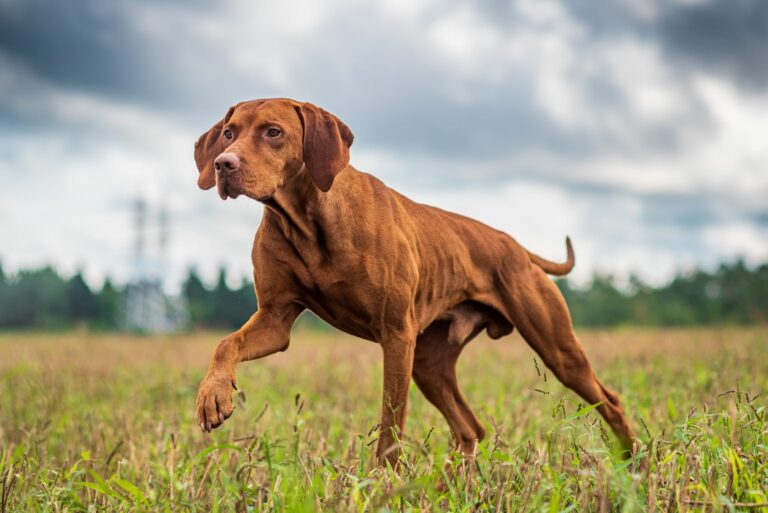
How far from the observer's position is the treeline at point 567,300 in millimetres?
54656

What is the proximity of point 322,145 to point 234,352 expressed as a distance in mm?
1141

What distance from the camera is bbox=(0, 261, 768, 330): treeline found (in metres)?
54.7

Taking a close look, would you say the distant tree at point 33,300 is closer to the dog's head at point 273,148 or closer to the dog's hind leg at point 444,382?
the dog's hind leg at point 444,382

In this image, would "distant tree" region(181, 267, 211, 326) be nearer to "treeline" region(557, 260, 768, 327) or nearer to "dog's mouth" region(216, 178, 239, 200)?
"treeline" region(557, 260, 768, 327)

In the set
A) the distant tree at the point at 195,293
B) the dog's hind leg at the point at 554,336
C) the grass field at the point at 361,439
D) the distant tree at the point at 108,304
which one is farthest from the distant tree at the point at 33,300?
the dog's hind leg at the point at 554,336

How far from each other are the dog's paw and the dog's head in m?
0.89

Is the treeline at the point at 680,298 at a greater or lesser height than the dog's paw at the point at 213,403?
greater

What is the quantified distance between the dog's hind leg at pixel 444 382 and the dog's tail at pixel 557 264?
34.1 inches

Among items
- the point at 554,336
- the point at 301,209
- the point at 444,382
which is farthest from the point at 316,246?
the point at 554,336

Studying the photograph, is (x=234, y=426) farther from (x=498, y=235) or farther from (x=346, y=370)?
(x=346, y=370)

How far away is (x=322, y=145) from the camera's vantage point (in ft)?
13.1

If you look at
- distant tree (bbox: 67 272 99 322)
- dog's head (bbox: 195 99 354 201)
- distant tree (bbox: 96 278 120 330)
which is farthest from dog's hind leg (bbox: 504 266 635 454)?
distant tree (bbox: 96 278 120 330)

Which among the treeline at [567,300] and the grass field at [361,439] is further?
the treeline at [567,300]

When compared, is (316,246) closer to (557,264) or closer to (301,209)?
(301,209)
